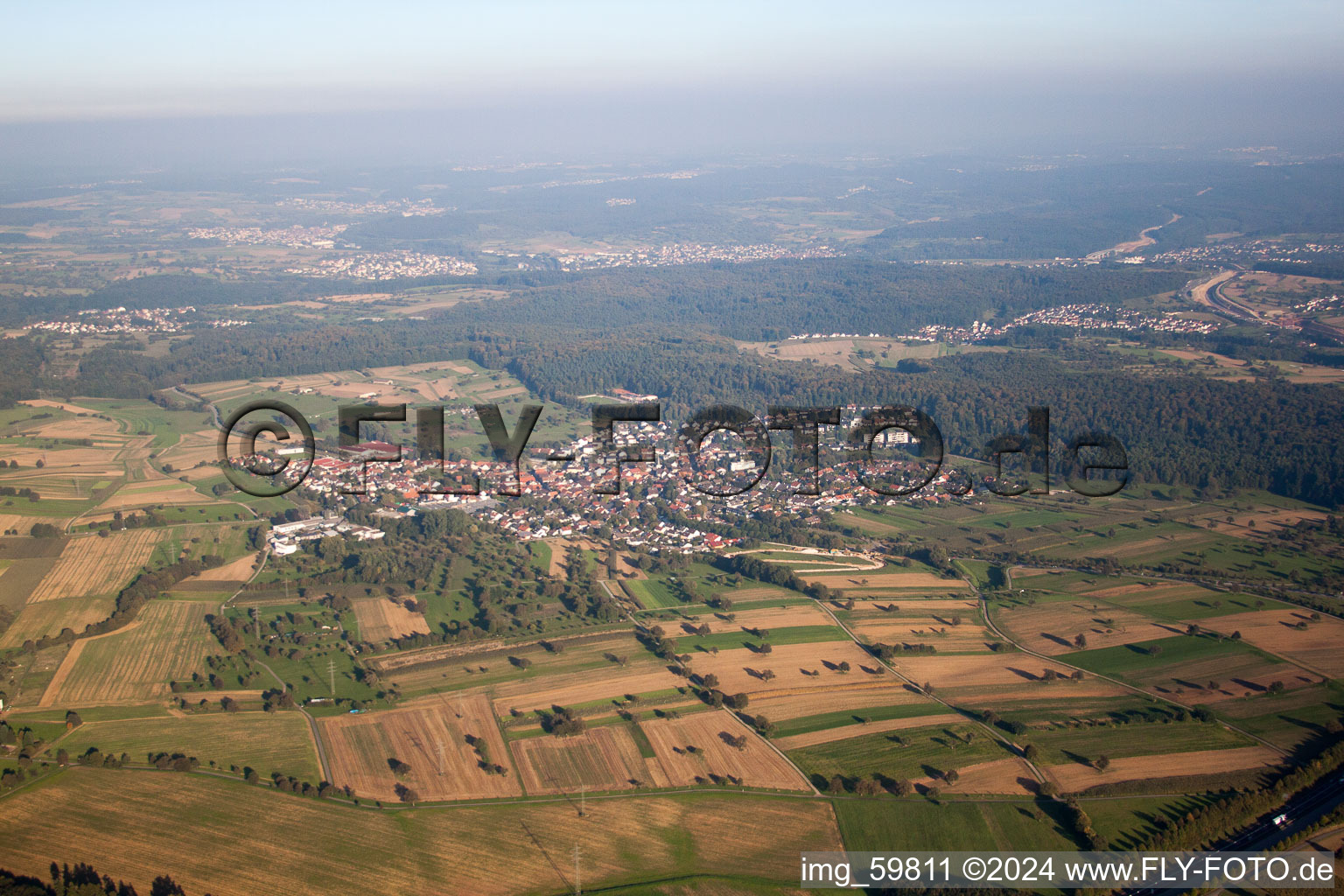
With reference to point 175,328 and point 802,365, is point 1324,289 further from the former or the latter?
point 175,328

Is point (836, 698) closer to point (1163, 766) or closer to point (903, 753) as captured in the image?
point (903, 753)

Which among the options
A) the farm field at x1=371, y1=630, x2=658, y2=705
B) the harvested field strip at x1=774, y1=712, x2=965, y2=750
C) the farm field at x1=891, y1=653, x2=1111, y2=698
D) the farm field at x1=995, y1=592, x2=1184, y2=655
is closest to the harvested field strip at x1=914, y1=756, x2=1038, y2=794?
the harvested field strip at x1=774, y1=712, x2=965, y2=750

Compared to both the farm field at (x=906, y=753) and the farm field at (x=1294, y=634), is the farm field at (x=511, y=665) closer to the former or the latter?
the farm field at (x=906, y=753)

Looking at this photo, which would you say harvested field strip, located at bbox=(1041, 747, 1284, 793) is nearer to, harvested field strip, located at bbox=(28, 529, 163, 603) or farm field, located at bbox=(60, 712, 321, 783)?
farm field, located at bbox=(60, 712, 321, 783)

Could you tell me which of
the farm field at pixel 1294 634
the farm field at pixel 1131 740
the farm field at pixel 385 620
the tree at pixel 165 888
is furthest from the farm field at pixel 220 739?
the farm field at pixel 1294 634

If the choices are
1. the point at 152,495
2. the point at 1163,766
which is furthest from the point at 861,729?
the point at 152,495

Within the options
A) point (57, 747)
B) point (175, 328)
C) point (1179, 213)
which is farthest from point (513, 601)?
point (1179, 213)

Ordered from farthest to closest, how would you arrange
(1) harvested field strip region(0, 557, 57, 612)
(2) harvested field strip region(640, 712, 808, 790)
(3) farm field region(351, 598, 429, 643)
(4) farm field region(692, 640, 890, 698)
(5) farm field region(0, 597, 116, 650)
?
(1) harvested field strip region(0, 557, 57, 612), (3) farm field region(351, 598, 429, 643), (5) farm field region(0, 597, 116, 650), (4) farm field region(692, 640, 890, 698), (2) harvested field strip region(640, 712, 808, 790)
